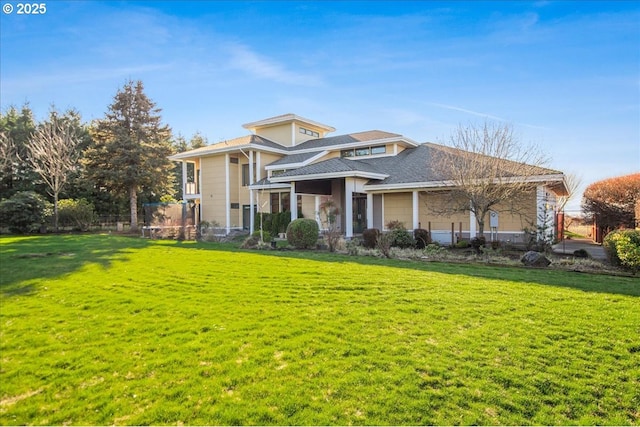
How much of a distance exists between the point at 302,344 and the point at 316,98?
14.2 metres

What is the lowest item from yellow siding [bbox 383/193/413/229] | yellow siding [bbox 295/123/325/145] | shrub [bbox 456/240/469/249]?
shrub [bbox 456/240/469/249]

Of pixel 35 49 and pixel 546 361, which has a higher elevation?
pixel 35 49

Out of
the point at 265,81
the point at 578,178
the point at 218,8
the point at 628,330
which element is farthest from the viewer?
the point at 578,178

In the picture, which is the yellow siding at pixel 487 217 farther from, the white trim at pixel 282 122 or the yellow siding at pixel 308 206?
the white trim at pixel 282 122

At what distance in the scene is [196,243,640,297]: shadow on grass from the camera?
318 inches

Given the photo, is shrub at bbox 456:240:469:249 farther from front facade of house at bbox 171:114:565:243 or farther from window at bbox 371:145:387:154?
window at bbox 371:145:387:154

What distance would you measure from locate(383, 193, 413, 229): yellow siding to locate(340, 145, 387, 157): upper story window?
4499 millimetres

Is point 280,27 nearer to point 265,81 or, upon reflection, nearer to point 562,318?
point 265,81

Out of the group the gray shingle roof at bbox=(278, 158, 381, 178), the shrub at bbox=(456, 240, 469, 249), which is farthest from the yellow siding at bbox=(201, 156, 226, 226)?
the shrub at bbox=(456, 240, 469, 249)

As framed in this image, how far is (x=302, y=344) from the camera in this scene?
A: 4.89 meters

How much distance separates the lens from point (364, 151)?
2433cm

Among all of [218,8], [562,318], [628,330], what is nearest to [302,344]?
[562,318]

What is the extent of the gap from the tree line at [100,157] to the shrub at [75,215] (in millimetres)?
629

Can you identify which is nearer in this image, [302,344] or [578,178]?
[302,344]
